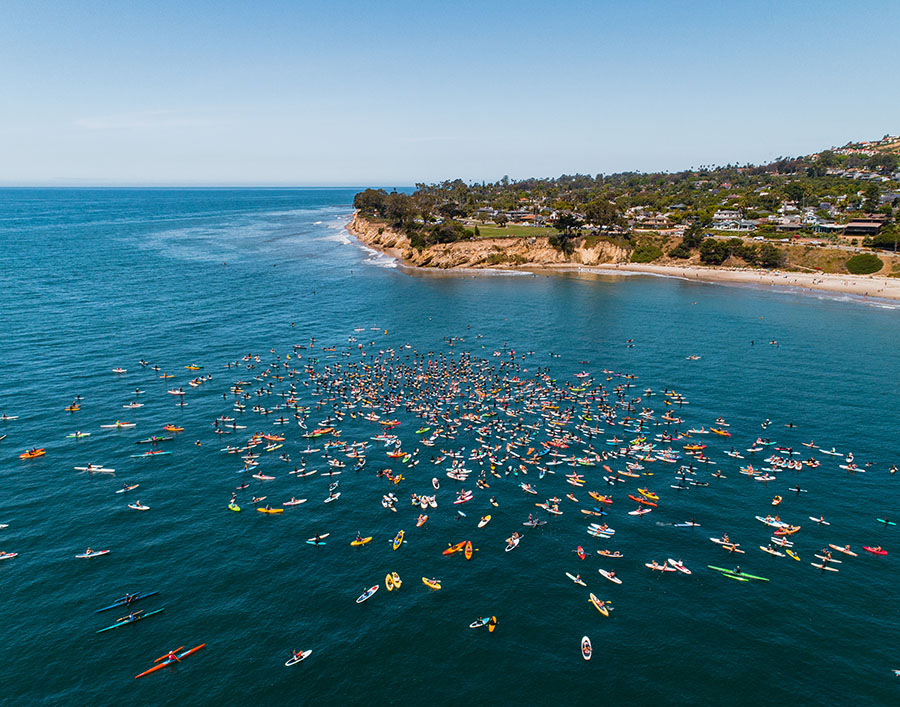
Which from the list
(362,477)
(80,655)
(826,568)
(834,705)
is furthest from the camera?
(362,477)

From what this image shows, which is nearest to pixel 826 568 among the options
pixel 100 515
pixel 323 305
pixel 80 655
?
pixel 80 655

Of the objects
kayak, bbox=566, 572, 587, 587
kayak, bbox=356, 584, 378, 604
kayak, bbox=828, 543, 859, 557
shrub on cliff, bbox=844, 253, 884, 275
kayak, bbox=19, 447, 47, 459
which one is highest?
shrub on cliff, bbox=844, 253, 884, 275

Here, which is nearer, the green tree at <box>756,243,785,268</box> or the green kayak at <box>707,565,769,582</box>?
the green kayak at <box>707,565,769,582</box>

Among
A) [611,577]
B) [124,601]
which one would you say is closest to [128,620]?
[124,601]

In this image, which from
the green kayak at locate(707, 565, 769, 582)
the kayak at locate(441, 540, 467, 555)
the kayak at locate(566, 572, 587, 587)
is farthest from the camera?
the kayak at locate(441, 540, 467, 555)

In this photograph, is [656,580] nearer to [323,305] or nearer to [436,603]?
[436,603]

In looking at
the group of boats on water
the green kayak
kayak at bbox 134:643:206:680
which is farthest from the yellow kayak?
the green kayak

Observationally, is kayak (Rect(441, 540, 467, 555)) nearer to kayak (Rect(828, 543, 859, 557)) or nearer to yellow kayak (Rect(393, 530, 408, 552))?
yellow kayak (Rect(393, 530, 408, 552))
